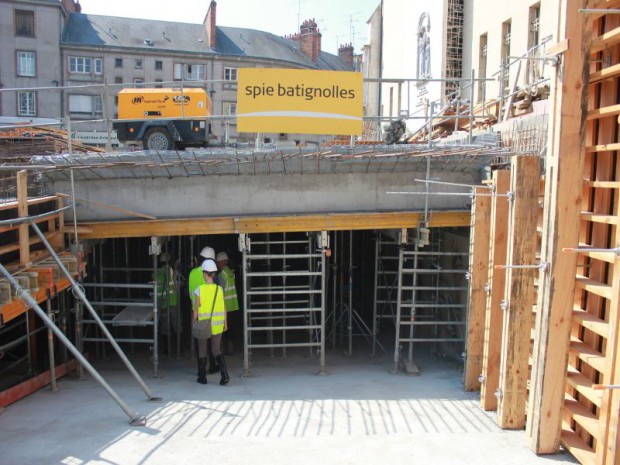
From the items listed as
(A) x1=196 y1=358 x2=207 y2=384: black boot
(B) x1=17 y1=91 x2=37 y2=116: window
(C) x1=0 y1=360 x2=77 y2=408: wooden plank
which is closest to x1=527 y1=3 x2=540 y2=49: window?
(A) x1=196 y1=358 x2=207 y2=384: black boot

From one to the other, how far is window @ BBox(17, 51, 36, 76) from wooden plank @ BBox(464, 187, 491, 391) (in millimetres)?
45042

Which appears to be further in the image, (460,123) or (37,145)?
(460,123)

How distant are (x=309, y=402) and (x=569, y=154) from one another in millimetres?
4591

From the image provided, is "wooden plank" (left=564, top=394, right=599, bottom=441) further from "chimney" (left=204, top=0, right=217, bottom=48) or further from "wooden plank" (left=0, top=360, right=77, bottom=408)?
"chimney" (left=204, top=0, right=217, bottom=48)

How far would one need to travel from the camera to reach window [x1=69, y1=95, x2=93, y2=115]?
45219mm

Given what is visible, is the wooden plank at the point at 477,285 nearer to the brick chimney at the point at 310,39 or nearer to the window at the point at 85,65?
the window at the point at 85,65

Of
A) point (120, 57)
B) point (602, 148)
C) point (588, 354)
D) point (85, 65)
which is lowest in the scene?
point (588, 354)

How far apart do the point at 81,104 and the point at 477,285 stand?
1729 inches

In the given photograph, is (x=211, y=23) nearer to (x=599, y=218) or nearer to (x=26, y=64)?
(x=26, y=64)

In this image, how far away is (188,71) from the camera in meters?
48.9

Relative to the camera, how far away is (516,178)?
651 centimetres

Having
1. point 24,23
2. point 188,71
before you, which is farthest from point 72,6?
point 188,71

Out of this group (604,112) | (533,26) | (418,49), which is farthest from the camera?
(418,49)

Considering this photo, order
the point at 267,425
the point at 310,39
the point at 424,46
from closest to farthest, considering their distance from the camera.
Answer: the point at 267,425, the point at 424,46, the point at 310,39
